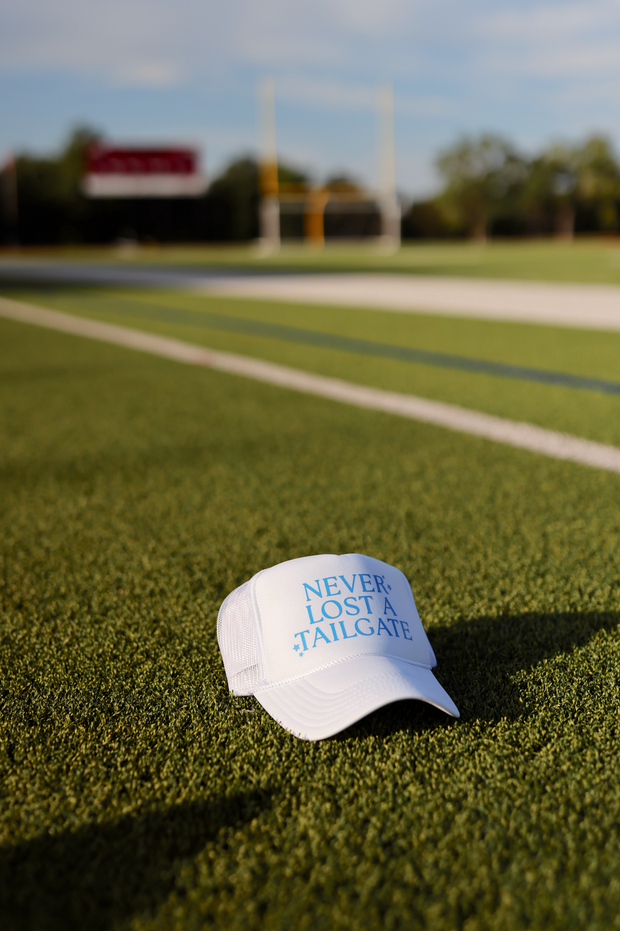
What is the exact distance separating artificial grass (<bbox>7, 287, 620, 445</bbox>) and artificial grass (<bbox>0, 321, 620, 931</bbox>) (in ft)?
4.28

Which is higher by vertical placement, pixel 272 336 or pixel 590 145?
pixel 590 145

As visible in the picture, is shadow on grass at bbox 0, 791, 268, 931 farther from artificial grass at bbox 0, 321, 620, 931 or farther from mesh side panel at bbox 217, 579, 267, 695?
mesh side panel at bbox 217, 579, 267, 695

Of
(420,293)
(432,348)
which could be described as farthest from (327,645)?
(420,293)

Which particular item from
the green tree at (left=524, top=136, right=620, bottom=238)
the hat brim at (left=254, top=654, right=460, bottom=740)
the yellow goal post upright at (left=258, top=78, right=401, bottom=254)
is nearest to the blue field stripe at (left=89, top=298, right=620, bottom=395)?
the hat brim at (left=254, top=654, right=460, bottom=740)

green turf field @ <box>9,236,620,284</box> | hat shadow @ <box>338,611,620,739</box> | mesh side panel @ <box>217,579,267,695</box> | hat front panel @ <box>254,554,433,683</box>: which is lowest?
hat shadow @ <box>338,611,620,739</box>

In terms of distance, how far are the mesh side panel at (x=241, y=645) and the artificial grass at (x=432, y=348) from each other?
2490mm

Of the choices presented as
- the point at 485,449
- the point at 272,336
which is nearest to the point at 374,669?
the point at 485,449

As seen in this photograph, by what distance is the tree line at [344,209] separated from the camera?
2048 inches

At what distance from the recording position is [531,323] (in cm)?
870

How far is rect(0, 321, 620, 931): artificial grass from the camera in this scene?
1.11 metres

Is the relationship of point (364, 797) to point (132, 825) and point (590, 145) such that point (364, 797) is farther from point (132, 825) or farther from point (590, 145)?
point (590, 145)

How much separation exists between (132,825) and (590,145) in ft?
280

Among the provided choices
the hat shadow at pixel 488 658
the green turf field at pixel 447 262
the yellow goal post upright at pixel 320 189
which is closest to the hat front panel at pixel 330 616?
the hat shadow at pixel 488 658

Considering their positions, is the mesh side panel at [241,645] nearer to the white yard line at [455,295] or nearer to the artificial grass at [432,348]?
the artificial grass at [432,348]
